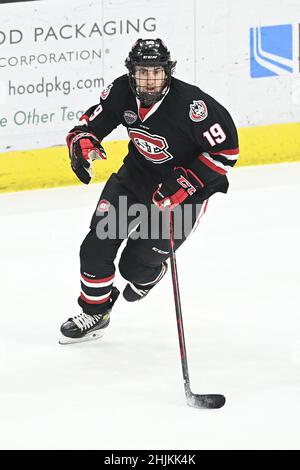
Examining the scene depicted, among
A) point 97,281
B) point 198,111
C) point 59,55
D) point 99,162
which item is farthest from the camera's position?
point 99,162

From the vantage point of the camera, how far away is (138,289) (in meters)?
5.28

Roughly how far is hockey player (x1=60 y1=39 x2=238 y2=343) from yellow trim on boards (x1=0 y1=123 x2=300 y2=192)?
2135 mm

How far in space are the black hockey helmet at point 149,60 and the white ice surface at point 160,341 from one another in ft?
3.04

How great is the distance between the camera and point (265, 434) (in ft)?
13.8

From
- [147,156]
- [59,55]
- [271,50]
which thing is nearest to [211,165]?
[147,156]

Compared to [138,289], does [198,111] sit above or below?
above

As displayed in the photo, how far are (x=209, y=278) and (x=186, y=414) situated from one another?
161 cm

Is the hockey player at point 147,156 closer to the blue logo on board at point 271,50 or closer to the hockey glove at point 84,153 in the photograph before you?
the hockey glove at point 84,153

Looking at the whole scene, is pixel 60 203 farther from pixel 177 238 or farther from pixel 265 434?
pixel 265 434

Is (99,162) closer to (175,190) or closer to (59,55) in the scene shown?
(59,55)

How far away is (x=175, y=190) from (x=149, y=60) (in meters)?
0.43

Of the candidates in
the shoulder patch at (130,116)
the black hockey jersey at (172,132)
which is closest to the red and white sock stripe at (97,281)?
the black hockey jersey at (172,132)

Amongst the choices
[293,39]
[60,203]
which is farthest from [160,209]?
[293,39]

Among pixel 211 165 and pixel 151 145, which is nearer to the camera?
pixel 211 165
